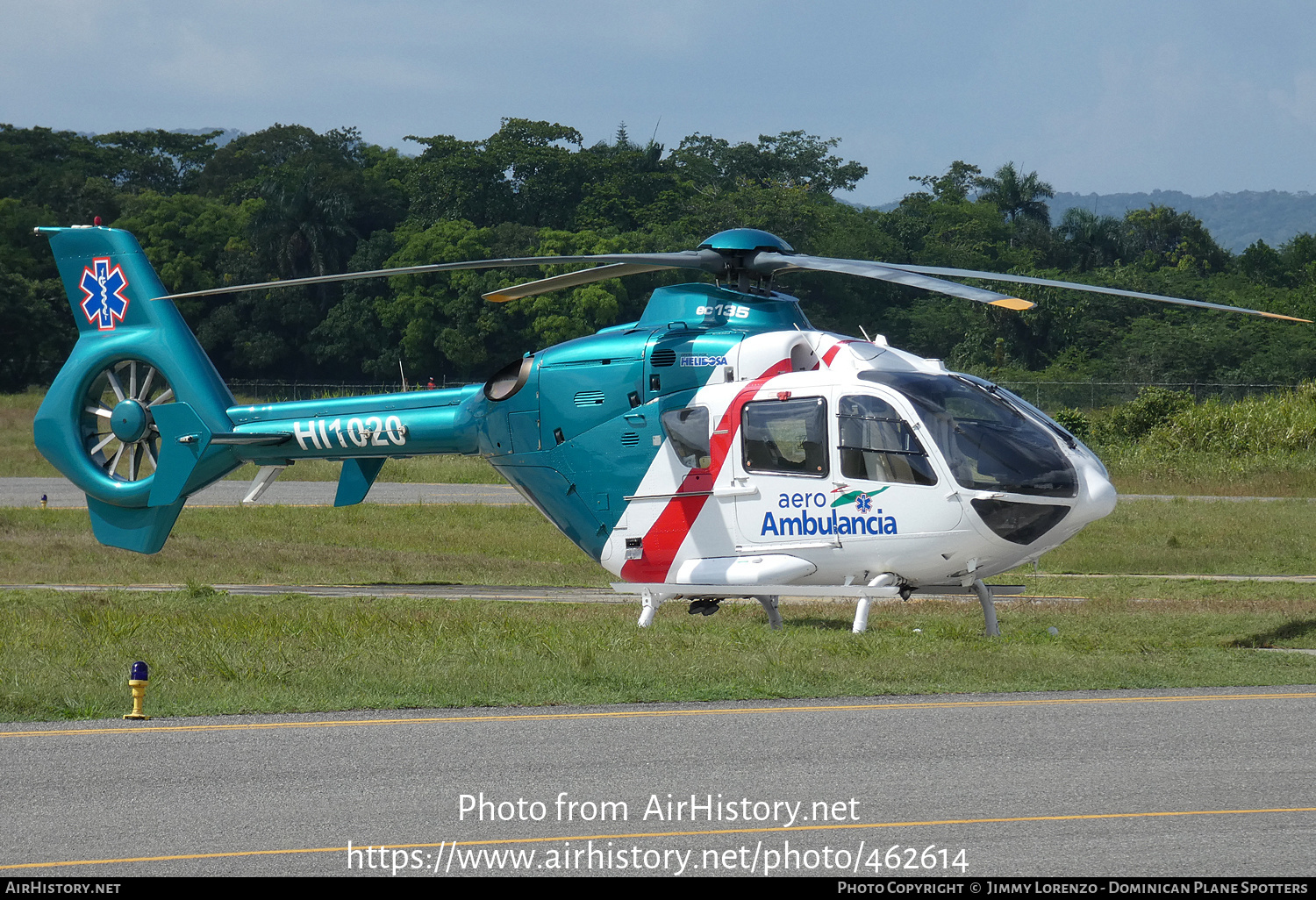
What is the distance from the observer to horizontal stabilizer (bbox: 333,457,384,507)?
17.2m

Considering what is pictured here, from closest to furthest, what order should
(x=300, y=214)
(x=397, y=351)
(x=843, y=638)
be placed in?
(x=843, y=638) < (x=397, y=351) < (x=300, y=214)

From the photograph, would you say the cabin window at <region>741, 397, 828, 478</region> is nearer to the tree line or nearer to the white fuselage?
the white fuselage

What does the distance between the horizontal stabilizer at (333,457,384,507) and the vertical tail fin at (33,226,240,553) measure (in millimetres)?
1938

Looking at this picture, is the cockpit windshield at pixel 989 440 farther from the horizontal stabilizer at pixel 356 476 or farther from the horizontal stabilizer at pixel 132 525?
the horizontal stabilizer at pixel 132 525

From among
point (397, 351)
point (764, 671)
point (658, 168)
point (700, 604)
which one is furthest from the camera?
point (658, 168)

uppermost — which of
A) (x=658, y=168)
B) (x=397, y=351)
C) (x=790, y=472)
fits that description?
(x=658, y=168)

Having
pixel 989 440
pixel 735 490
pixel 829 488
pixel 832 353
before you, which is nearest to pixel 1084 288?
pixel 989 440

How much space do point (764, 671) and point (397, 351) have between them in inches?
Answer: 2366

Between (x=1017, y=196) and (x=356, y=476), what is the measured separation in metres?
87.2

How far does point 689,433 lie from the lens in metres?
13.9

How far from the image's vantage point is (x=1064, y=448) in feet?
41.6

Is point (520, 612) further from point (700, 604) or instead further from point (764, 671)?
point (764, 671)
